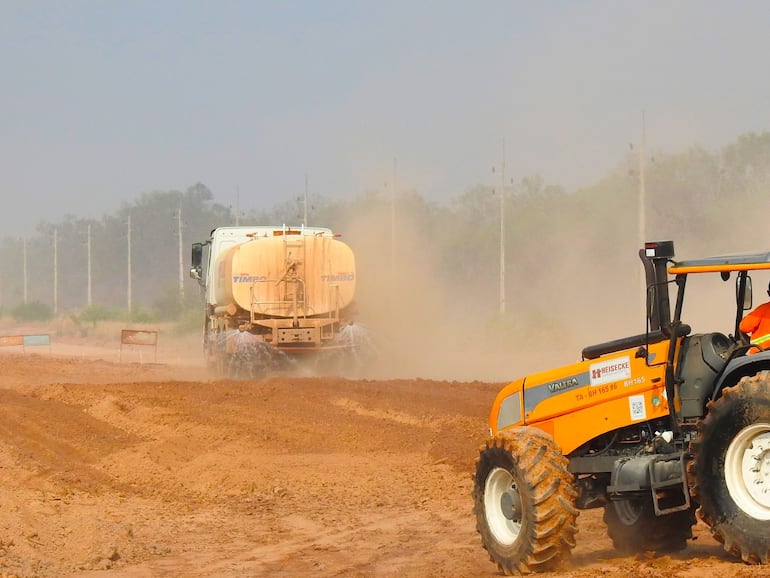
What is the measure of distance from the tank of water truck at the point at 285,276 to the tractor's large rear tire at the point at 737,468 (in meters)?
19.3

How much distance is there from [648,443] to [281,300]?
18801 mm

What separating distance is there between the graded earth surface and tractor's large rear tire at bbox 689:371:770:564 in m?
0.25

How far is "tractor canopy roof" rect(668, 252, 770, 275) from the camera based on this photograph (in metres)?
7.43

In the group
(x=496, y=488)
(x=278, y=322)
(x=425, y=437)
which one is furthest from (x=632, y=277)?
(x=496, y=488)

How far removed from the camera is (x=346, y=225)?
152ft

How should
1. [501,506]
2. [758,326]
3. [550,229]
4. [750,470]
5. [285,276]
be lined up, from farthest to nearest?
[550,229] → [285,276] → [501,506] → [758,326] → [750,470]

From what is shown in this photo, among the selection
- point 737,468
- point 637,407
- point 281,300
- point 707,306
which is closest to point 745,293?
point 637,407

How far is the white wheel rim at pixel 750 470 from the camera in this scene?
23.5 ft

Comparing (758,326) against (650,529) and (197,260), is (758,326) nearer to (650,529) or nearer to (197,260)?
(650,529)

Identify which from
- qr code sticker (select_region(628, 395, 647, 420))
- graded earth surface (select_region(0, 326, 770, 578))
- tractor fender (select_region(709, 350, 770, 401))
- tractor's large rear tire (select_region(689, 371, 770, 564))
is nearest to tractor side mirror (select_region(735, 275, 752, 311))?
tractor fender (select_region(709, 350, 770, 401))

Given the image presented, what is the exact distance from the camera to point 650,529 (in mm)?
9016

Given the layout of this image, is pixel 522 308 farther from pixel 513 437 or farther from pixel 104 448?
pixel 513 437

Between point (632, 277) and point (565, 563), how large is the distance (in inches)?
1857

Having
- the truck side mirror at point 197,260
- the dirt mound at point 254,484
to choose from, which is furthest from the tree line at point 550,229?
the dirt mound at point 254,484
